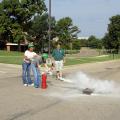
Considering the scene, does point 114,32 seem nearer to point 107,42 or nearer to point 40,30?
point 107,42

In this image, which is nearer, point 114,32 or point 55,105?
point 55,105

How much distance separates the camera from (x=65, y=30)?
350 feet

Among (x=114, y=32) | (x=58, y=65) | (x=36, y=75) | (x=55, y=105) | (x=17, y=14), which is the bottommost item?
(x=55, y=105)

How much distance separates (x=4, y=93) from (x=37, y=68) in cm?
295

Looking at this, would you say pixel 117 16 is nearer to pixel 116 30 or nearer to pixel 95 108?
pixel 116 30

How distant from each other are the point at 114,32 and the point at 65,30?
1200 cm

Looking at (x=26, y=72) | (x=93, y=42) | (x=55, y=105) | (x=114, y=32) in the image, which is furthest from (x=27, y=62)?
(x=93, y=42)

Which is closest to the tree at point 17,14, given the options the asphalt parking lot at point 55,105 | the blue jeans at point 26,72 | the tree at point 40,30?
the tree at point 40,30

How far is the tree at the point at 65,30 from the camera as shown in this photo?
102 metres

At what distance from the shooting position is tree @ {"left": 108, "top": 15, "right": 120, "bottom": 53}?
10316cm

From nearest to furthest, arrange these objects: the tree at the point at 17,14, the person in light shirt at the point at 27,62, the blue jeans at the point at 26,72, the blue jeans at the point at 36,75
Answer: the blue jeans at the point at 36,75, the person in light shirt at the point at 27,62, the blue jeans at the point at 26,72, the tree at the point at 17,14

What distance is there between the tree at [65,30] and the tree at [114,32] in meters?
10.1

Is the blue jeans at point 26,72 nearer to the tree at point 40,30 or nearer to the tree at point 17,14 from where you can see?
the tree at point 17,14

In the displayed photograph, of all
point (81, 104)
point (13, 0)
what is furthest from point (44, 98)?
point (13, 0)
